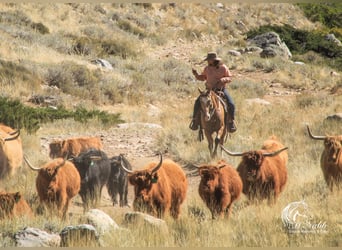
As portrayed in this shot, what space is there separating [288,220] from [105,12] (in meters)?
25.1

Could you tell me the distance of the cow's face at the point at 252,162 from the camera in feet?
31.3

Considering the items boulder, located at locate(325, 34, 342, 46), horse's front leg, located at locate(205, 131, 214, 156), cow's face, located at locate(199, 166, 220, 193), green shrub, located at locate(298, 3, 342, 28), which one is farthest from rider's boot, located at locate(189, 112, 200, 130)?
green shrub, located at locate(298, 3, 342, 28)

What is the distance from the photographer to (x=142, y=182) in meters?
8.47

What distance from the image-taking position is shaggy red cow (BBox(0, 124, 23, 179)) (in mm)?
11023

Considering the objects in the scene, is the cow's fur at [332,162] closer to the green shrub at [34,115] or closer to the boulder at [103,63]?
the green shrub at [34,115]

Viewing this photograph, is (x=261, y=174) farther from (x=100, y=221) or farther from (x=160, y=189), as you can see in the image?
(x=100, y=221)

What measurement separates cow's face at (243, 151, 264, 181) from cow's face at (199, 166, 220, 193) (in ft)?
2.75

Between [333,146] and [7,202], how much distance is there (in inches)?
186

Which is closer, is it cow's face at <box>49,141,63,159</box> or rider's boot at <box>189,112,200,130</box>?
cow's face at <box>49,141,63,159</box>

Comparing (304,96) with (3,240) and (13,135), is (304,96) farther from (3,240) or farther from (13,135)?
(3,240)

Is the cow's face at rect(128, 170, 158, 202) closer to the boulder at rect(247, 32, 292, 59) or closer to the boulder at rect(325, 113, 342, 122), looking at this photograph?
the boulder at rect(325, 113, 342, 122)

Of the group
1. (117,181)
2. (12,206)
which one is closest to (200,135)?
→ (117,181)

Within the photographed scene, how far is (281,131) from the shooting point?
1546cm

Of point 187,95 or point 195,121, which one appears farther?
point 187,95
